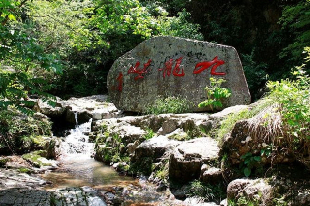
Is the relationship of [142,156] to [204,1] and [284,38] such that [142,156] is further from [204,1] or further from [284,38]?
[204,1]

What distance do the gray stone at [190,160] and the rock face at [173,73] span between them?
3.34 m

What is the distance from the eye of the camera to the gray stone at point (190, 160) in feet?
16.1

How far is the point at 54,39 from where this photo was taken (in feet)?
39.2

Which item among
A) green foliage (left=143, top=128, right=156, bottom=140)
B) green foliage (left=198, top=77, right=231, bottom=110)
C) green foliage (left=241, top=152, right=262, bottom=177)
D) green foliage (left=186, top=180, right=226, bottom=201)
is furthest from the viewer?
green foliage (left=198, top=77, right=231, bottom=110)

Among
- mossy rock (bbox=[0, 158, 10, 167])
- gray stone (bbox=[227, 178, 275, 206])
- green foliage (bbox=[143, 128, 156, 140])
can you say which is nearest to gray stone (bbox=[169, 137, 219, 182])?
gray stone (bbox=[227, 178, 275, 206])

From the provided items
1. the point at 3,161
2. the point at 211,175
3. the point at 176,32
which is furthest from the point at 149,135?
the point at 176,32

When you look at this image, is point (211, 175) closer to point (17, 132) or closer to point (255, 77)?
point (17, 132)

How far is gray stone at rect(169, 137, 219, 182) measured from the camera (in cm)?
489

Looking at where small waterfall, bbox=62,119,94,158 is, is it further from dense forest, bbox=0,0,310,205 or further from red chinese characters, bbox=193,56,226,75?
red chinese characters, bbox=193,56,226,75

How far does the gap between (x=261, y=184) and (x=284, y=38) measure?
34.9ft

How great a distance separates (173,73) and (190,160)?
4.59 metres

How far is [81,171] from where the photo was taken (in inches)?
266

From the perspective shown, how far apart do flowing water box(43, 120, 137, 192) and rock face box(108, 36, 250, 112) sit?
204 centimetres

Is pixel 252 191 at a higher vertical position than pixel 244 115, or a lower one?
lower
